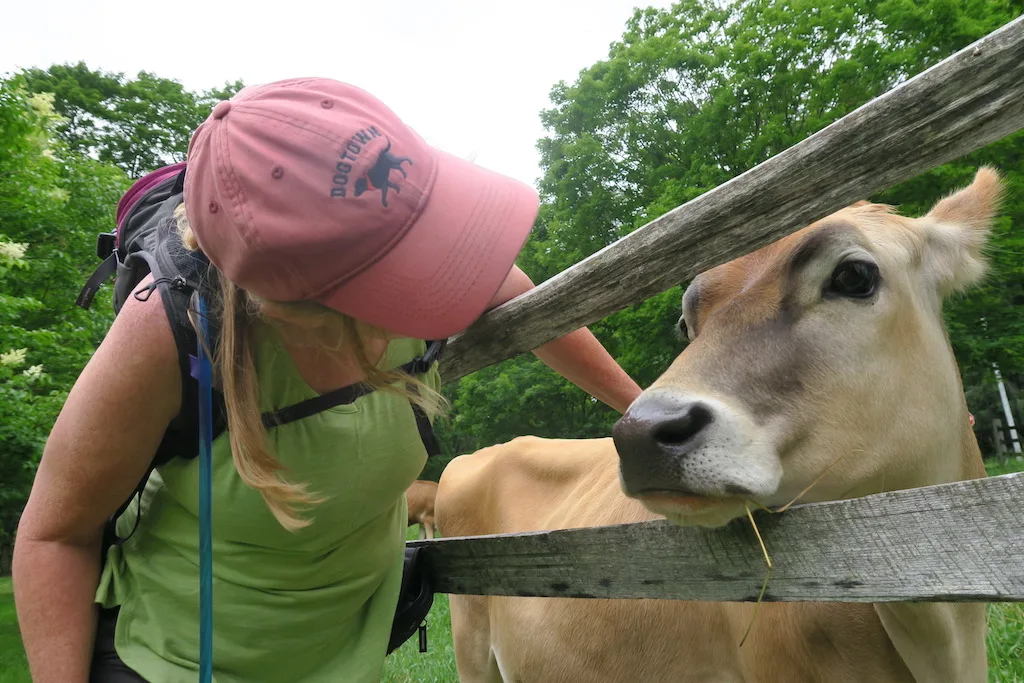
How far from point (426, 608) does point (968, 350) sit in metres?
12.4

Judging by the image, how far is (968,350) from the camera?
→ 12.3 meters

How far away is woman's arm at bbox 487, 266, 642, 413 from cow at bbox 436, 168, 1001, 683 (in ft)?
0.93

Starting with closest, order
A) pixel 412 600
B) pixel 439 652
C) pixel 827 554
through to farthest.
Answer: pixel 827 554 < pixel 412 600 < pixel 439 652

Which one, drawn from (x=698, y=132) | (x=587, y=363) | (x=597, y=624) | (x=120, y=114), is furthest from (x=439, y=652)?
(x=120, y=114)

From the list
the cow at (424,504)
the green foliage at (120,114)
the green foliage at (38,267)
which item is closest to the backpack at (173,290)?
the green foliage at (38,267)

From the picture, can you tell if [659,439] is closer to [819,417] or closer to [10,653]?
[819,417]

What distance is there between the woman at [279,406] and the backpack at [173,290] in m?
0.03

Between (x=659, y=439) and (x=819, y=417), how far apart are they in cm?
45

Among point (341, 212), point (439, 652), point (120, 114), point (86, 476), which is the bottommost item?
point (439, 652)

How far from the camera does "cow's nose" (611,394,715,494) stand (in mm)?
1563

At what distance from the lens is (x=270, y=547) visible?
6.00 ft

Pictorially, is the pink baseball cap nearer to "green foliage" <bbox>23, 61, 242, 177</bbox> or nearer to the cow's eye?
the cow's eye

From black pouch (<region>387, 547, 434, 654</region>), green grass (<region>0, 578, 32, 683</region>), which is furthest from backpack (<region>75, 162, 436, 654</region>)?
green grass (<region>0, 578, 32, 683</region>)

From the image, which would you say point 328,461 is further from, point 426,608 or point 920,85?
point 920,85
